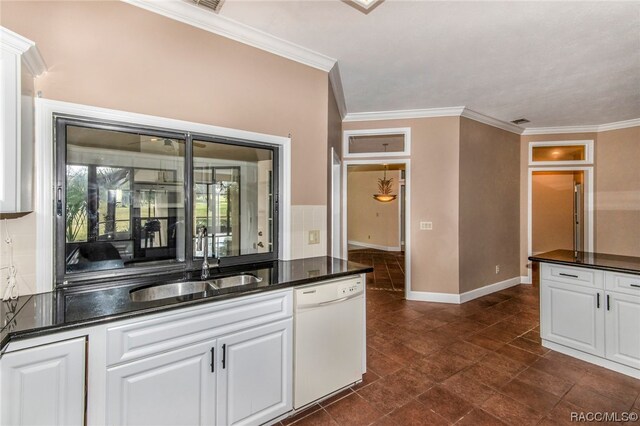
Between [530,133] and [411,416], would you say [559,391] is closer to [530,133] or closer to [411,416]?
[411,416]

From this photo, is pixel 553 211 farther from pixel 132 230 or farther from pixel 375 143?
pixel 132 230

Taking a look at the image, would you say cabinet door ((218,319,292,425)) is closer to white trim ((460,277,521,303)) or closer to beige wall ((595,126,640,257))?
white trim ((460,277,521,303))

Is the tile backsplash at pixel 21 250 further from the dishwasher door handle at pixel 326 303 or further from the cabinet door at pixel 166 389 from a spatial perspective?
the dishwasher door handle at pixel 326 303

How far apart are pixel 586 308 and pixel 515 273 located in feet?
9.23

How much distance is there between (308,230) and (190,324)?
1416 mm

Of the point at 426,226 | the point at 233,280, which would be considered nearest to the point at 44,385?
the point at 233,280

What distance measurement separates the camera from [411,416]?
1995 mm

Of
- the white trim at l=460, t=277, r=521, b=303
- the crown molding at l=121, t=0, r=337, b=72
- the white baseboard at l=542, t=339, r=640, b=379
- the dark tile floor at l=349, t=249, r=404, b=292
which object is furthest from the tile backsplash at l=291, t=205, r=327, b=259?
the white trim at l=460, t=277, r=521, b=303

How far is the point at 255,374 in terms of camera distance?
1775 millimetres

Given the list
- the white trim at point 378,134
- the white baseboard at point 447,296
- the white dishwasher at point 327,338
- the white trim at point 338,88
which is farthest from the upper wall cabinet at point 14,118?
the white baseboard at point 447,296

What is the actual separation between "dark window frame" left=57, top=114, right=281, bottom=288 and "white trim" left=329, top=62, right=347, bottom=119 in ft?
3.57

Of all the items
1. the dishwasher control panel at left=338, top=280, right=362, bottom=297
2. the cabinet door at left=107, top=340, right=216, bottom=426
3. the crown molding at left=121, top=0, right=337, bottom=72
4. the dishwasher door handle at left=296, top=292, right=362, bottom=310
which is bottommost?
the cabinet door at left=107, top=340, right=216, bottom=426

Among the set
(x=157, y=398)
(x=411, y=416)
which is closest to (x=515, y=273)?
(x=411, y=416)

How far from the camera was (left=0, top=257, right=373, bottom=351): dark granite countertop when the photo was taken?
4.05 ft
